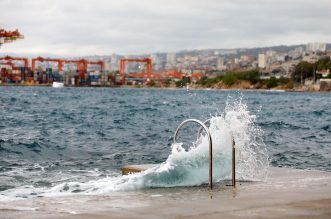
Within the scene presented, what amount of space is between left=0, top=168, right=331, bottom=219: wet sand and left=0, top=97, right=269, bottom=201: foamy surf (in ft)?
1.60

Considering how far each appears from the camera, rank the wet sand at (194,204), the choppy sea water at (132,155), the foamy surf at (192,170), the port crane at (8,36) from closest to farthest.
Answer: the wet sand at (194,204), the foamy surf at (192,170), the choppy sea water at (132,155), the port crane at (8,36)

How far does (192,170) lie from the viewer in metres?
9.91

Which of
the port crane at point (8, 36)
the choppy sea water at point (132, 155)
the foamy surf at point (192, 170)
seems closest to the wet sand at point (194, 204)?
the foamy surf at point (192, 170)

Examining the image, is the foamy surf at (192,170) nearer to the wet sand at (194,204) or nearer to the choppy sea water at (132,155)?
the choppy sea water at (132,155)

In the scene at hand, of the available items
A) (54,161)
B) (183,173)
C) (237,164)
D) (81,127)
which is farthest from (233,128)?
(81,127)

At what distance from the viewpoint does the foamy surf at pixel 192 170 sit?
9.49 m

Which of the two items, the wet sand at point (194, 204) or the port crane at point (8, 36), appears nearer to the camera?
the wet sand at point (194, 204)

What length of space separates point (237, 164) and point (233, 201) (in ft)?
9.96

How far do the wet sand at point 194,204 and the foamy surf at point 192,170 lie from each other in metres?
0.49

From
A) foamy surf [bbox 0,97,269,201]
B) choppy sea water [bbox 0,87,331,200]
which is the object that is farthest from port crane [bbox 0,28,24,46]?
foamy surf [bbox 0,97,269,201]

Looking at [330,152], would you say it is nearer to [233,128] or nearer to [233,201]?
[233,128]

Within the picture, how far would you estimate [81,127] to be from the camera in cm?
3122

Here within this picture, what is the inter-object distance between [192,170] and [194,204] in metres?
2.20

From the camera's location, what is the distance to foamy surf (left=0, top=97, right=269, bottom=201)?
31.1 feet
